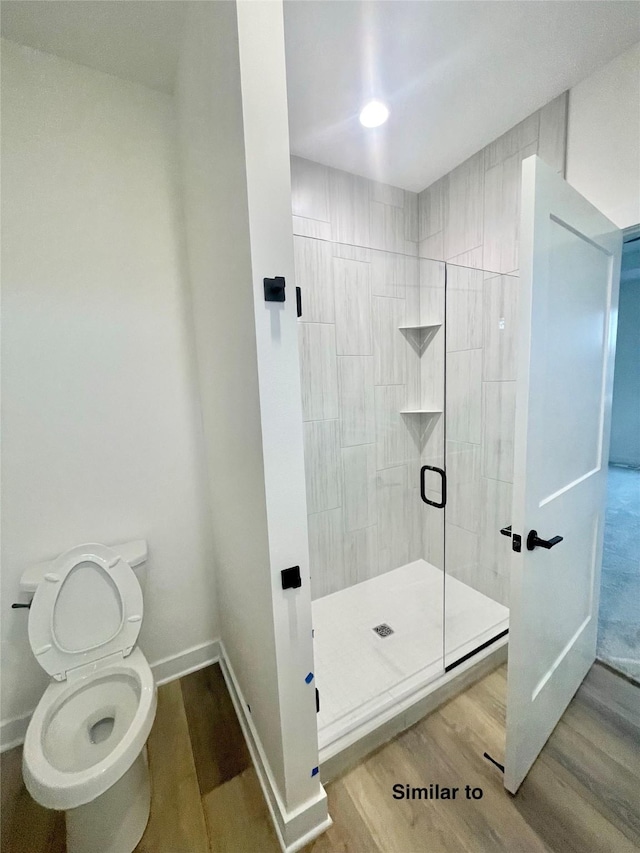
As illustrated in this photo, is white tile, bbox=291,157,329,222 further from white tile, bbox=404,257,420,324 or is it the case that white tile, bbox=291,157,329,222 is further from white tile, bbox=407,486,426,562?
white tile, bbox=407,486,426,562

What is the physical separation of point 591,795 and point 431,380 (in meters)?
2.00

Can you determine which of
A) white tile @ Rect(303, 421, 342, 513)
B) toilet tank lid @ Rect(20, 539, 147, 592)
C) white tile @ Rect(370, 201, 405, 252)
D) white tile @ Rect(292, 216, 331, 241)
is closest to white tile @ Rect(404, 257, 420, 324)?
white tile @ Rect(370, 201, 405, 252)

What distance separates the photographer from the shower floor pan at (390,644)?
1.40 m

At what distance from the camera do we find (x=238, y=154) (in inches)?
32.3

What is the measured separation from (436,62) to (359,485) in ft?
6.89

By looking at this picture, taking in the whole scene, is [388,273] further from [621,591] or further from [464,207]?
[621,591]

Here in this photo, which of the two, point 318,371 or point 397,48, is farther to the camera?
point 318,371

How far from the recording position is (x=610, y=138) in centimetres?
134

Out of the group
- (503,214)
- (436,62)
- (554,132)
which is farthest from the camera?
(503,214)

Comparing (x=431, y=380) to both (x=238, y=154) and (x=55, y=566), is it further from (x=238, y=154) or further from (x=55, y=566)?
(x=55, y=566)

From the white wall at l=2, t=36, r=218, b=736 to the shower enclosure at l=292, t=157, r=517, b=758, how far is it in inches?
29.6

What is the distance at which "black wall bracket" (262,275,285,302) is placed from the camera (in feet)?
2.73

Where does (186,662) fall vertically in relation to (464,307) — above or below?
below

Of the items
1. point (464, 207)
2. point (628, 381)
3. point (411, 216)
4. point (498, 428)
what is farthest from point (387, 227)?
point (628, 381)
